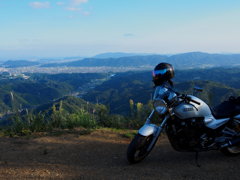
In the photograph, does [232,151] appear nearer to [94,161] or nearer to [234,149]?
[234,149]

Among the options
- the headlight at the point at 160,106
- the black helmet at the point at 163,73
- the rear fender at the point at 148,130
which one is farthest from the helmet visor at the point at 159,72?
the rear fender at the point at 148,130

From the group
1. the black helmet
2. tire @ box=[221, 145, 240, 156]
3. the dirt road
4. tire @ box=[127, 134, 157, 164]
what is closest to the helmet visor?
the black helmet

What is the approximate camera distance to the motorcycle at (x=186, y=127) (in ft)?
16.0

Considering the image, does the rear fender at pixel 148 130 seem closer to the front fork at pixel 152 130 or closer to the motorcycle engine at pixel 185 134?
the front fork at pixel 152 130

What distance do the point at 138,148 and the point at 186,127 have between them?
1.05 m

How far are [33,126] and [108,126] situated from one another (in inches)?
104

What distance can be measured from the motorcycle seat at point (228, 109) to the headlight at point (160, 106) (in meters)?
1.25

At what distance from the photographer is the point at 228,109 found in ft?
17.6

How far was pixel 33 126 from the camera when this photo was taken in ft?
27.0

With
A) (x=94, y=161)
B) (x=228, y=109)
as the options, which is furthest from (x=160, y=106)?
(x=94, y=161)

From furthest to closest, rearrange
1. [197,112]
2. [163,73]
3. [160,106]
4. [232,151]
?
1. [232,151]
2. [197,112]
3. [163,73]
4. [160,106]

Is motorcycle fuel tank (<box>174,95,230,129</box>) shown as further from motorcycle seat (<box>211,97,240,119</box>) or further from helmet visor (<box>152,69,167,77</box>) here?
helmet visor (<box>152,69,167,77</box>)

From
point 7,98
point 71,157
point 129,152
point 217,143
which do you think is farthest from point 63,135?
point 7,98

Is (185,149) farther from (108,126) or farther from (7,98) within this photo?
(7,98)
